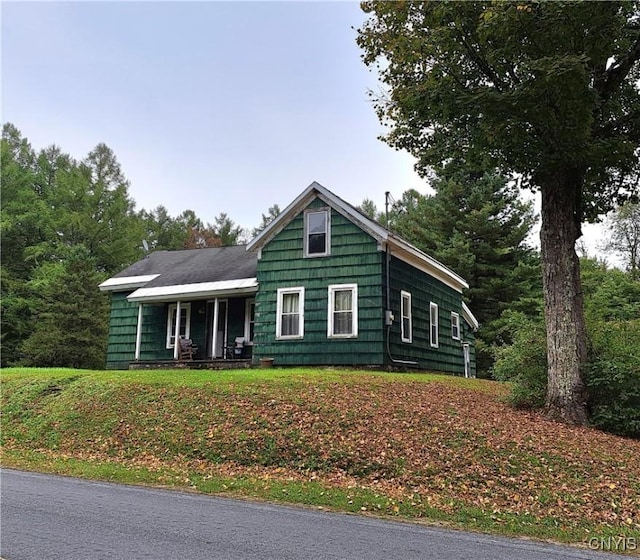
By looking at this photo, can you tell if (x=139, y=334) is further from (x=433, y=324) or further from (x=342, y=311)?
(x=433, y=324)

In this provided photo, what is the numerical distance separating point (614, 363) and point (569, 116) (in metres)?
4.36

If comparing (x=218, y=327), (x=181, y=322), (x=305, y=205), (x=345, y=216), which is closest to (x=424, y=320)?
(x=345, y=216)

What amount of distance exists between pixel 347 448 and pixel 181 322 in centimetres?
1181

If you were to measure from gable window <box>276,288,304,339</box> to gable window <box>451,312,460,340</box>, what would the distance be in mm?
7221

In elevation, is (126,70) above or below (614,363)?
above

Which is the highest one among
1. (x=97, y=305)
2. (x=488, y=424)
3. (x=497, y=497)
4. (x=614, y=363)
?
(x=97, y=305)

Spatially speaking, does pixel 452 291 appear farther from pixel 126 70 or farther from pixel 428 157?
pixel 126 70

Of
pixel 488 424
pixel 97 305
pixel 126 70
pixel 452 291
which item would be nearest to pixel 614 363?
pixel 488 424

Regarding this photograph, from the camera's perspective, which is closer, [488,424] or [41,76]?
[488,424]

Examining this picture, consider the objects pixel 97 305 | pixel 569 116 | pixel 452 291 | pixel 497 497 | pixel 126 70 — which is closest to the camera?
pixel 497 497

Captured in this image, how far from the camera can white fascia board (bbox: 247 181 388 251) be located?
14.8 m

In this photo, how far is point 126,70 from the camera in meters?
17.0

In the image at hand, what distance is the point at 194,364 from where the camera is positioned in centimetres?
1616

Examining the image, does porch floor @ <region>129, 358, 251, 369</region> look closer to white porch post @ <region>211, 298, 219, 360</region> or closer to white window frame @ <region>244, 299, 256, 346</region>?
white porch post @ <region>211, 298, 219, 360</region>
